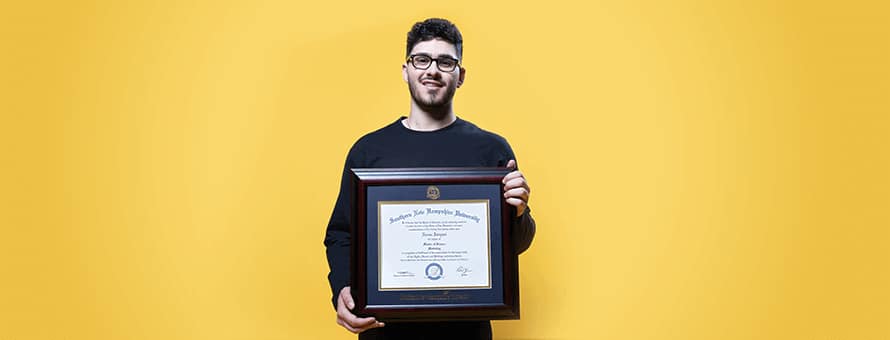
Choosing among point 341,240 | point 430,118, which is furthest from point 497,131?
point 341,240

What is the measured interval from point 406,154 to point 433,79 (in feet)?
0.65

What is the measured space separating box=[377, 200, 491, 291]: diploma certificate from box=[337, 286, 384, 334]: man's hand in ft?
0.27

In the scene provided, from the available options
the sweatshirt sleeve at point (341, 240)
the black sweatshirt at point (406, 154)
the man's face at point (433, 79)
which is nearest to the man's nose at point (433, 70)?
the man's face at point (433, 79)

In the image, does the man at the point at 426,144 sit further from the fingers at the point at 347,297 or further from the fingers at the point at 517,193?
the fingers at the point at 517,193

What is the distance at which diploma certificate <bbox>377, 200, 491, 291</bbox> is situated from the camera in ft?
5.21

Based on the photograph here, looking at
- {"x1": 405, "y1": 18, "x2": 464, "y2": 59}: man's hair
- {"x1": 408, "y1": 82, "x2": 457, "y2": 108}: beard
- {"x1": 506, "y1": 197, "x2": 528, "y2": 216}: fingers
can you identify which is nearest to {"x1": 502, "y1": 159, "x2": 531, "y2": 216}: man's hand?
{"x1": 506, "y1": 197, "x2": 528, "y2": 216}: fingers

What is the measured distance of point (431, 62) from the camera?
5.96 feet
